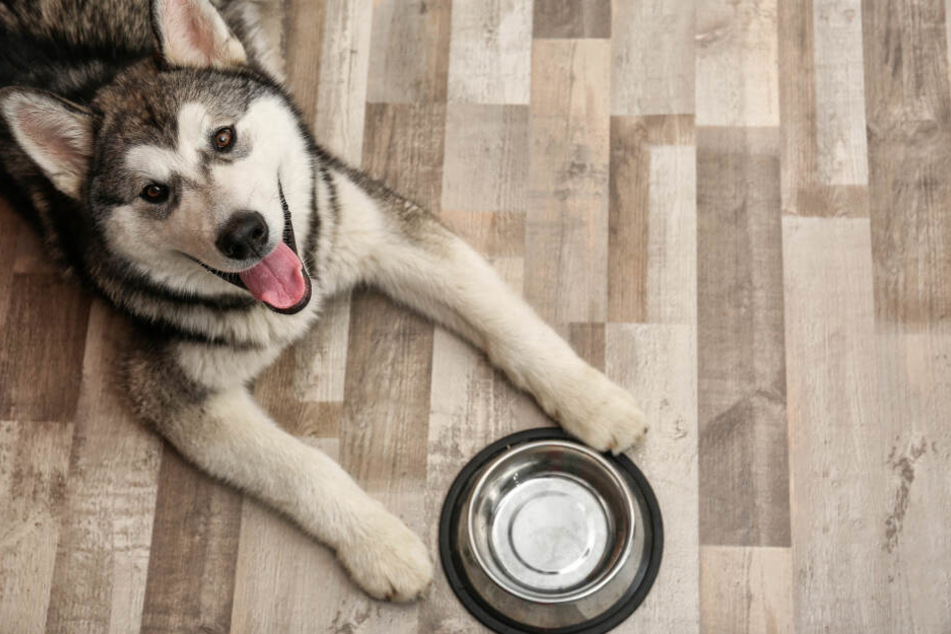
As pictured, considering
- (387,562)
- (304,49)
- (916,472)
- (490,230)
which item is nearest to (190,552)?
(387,562)

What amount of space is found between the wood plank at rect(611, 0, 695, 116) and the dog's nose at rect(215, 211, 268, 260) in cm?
132

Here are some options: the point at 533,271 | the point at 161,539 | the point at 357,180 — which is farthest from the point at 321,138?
the point at 161,539

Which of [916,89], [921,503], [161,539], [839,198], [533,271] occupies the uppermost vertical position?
[916,89]

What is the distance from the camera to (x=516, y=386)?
9.07 ft

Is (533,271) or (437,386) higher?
(533,271)

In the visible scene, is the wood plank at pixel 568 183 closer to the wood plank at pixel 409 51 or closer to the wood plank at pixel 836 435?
the wood plank at pixel 409 51

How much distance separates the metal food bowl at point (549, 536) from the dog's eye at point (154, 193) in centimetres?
108

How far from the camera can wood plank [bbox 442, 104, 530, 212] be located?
300cm

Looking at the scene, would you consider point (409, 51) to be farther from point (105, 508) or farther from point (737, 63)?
point (105, 508)

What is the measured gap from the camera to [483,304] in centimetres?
270

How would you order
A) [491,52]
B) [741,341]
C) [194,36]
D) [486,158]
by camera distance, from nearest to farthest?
[194,36], [741,341], [486,158], [491,52]

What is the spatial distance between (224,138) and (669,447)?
1417 millimetres

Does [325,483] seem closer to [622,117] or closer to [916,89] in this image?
[622,117]

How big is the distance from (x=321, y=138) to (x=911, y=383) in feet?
6.12
